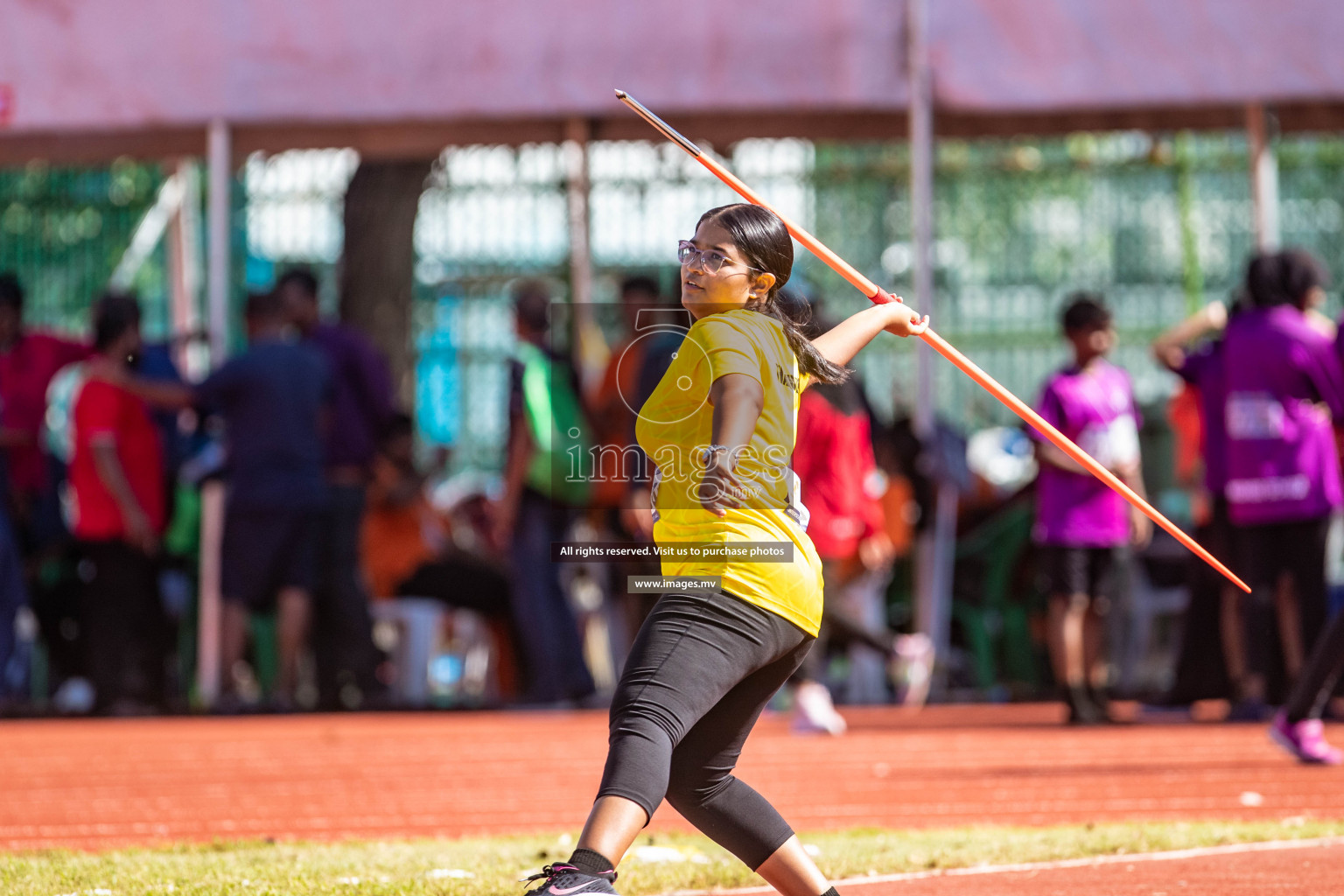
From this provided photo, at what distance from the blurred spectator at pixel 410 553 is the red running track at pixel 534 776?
1.34 metres

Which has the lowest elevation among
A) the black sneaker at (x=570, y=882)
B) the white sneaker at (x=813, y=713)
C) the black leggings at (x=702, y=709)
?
the white sneaker at (x=813, y=713)

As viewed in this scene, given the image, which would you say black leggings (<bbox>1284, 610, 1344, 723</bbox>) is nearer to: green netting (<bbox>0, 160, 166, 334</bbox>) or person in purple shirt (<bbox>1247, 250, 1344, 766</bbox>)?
person in purple shirt (<bbox>1247, 250, 1344, 766</bbox>)

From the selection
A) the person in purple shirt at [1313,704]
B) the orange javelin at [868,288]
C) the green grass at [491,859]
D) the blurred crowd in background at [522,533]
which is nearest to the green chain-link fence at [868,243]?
the blurred crowd in background at [522,533]

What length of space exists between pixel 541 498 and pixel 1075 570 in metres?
2.79

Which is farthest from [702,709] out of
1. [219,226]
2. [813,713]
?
[219,226]

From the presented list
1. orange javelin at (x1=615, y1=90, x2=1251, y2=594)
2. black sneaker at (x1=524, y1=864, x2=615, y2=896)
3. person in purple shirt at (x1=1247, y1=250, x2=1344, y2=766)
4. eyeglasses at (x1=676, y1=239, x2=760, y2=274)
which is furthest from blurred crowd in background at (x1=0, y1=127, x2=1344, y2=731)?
black sneaker at (x1=524, y1=864, x2=615, y2=896)

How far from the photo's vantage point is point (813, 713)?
946cm

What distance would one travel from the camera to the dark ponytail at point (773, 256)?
4125 mm

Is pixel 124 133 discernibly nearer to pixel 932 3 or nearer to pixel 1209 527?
pixel 932 3

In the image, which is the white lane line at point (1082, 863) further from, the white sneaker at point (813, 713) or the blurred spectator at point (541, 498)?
the blurred spectator at point (541, 498)

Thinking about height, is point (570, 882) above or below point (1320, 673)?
above

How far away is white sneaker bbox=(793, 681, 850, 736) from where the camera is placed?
9469 mm

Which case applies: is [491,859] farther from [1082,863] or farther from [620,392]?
[620,392]

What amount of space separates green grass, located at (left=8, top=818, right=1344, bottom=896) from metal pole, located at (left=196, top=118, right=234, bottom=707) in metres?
5.64
